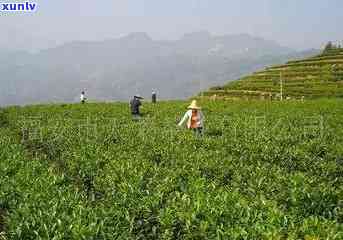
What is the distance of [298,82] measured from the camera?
8738 cm

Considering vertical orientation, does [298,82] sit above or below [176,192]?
above

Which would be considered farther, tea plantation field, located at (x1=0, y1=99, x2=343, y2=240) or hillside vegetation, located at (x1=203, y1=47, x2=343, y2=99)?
hillside vegetation, located at (x1=203, y1=47, x2=343, y2=99)

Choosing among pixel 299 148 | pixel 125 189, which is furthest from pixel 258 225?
pixel 299 148

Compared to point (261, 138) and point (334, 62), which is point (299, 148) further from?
point (334, 62)

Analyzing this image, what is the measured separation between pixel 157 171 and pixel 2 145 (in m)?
7.71

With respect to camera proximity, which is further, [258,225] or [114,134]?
[114,134]

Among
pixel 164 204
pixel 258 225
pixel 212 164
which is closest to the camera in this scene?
pixel 258 225

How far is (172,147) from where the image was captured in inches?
627

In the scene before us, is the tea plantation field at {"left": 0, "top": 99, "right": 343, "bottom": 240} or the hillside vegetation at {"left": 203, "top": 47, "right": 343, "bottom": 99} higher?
the hillside vegetation at {"left": 203, "top": 47, "right": 343, "bottom": 99}

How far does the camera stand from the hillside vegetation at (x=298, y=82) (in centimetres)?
7912

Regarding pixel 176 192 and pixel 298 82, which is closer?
pixel 176 192

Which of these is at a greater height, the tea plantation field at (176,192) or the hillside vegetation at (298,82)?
the hillside vegetation at (298,82)

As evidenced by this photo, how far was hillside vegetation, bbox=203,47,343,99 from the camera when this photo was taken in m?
79.1

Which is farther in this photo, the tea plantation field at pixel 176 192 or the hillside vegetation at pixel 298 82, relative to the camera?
the hillside vegetation at pixel 298 82
